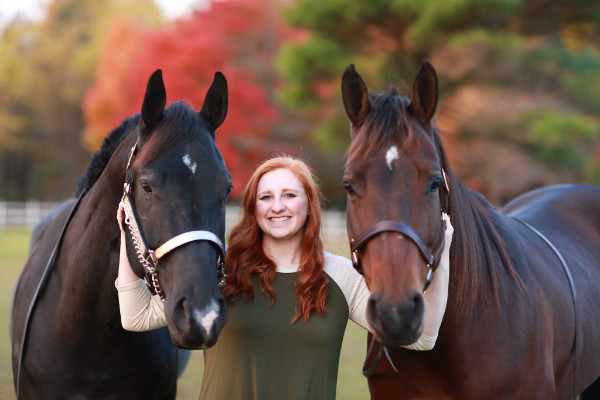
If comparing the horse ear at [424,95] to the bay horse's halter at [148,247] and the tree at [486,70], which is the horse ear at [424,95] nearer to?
the bay horse's halter at [148,247]

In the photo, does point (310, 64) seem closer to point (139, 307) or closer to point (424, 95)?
point (424, 95)

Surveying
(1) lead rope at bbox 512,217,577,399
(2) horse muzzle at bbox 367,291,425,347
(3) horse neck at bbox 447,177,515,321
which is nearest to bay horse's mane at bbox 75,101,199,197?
(2) horse muzzle at bbox 367,291,425,347

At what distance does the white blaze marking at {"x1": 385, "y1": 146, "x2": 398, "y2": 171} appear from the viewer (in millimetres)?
2289

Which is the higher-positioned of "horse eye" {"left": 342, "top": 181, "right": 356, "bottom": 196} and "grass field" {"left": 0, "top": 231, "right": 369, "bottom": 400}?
"horse eye" {"left": 342, "top": 181, "right": 356, "bottom": 196}

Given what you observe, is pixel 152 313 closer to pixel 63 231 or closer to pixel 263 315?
pixel 263 315

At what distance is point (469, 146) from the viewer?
15.8 m

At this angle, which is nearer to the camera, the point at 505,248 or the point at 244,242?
the point at 244,242

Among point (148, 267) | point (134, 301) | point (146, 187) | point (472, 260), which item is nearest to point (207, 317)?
point (148, 267)

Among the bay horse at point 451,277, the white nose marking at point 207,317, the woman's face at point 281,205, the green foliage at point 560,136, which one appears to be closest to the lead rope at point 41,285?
the woman's face at point 281,205

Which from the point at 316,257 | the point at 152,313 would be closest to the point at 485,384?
the point at 316,257

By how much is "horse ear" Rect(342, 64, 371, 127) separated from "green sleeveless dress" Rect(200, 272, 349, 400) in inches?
32.3

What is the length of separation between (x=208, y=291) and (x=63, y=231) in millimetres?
1229

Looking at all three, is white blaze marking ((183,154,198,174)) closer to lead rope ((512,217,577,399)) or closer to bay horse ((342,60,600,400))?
bay horse ((342,60,600,400))

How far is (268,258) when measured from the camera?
2654mm
